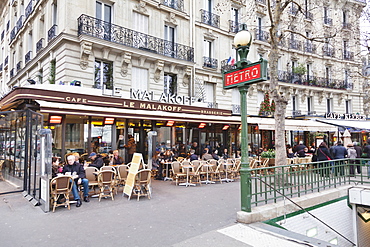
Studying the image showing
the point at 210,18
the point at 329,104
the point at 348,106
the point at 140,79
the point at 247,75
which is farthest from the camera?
the point at 348,106

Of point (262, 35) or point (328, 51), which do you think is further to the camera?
point (328, 51)

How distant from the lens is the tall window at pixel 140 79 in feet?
42.1

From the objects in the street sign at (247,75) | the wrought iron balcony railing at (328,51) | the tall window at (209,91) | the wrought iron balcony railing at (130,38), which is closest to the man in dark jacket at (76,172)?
the street sign at (247,75)

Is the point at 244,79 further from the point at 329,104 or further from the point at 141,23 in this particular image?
the point at 329,104

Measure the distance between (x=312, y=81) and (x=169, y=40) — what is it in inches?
536

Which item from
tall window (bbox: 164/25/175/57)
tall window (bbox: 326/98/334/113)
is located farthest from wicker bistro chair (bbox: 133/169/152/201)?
tall window (bbox: 326/98/334/113)

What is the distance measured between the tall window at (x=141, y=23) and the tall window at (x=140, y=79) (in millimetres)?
2147

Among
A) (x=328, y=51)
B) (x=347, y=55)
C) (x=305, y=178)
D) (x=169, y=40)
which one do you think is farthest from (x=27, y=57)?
(x=347, y=55)

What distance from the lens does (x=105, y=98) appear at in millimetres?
10602

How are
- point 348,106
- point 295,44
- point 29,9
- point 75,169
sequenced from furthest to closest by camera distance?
point 348,106, point 295,44, point 29,9, point 75,169

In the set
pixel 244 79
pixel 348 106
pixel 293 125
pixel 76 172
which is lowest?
pixel 76 172

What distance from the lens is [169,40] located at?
14727mm

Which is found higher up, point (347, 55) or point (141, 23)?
point (347, 55)

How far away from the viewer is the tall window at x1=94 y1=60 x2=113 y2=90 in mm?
11781
